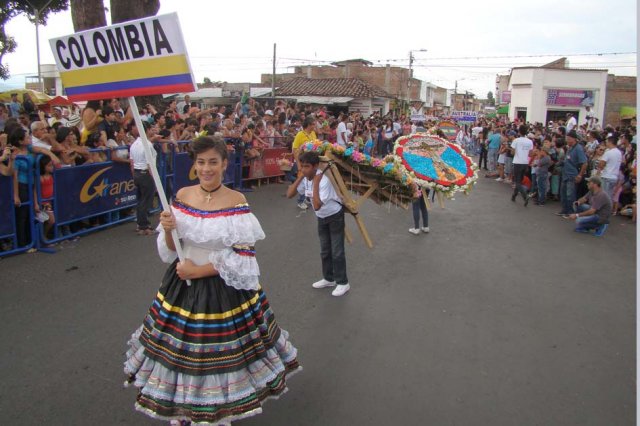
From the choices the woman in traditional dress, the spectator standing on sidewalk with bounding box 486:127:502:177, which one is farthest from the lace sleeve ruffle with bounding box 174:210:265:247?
the spectator standing on sidewalk with bounding box 486:127:502:177

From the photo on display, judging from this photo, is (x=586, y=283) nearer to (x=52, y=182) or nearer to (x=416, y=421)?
(x=416, y=421)

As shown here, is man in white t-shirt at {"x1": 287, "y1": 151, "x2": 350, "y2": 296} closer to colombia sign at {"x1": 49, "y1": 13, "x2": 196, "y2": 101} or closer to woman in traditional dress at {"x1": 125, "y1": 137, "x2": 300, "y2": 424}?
woman in traditional dress at {"x1": 125, "y1": 137, "x2": 300, "y2": 424}

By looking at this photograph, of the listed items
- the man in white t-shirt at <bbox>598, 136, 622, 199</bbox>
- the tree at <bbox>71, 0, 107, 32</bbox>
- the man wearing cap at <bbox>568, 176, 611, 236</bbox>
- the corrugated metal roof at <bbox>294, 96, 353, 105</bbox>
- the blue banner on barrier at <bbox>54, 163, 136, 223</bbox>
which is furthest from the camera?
the corrugated metal roof at <bbox>294, 96, 353, 105</bbox>

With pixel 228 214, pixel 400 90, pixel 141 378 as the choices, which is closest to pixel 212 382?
pixel 141 378

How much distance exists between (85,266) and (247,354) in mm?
4287

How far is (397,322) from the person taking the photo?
516 centimetres

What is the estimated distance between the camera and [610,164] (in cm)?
1103

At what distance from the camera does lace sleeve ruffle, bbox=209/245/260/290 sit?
301 centimetres

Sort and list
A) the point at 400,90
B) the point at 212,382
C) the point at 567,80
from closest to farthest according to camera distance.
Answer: the point at 212,382, the point at 567,80, the point at 400,90

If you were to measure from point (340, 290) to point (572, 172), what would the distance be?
26.8 feet

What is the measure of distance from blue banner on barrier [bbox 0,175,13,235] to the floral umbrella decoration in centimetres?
506

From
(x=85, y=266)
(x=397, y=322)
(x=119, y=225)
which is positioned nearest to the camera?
(x=397, y=322)

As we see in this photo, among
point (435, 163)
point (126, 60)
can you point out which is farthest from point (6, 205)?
point (435, 163)

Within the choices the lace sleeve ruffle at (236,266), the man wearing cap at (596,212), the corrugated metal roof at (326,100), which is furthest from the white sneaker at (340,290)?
the corrugated metal roof at (326,100)
